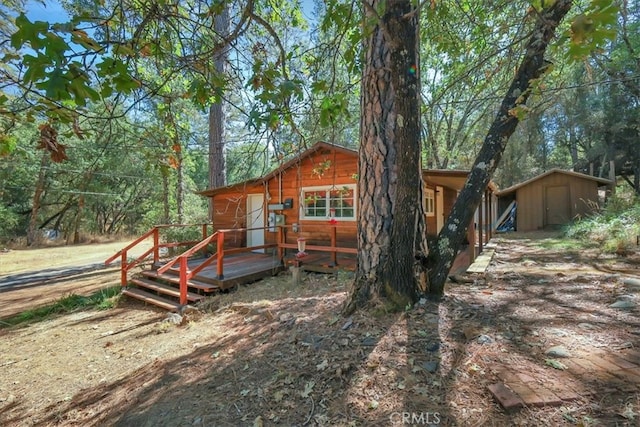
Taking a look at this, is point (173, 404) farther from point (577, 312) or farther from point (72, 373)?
point (577, 312)

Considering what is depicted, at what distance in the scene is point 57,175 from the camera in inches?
734

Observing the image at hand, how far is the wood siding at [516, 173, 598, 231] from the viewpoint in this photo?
1448cm

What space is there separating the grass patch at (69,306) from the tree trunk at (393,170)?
6.46 meters

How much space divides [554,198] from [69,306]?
19646 millimetres

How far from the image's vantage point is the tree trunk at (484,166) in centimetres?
298

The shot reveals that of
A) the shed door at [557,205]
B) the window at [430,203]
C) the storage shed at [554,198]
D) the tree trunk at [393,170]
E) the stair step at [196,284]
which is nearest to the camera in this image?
the tree trunk at [393,170]

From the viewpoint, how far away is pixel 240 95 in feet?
11.7

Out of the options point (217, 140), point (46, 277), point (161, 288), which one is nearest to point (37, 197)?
point (46, 277)

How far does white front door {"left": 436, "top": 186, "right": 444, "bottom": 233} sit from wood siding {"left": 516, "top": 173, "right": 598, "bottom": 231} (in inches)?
342

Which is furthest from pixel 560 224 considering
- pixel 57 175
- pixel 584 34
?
pixel 57 175

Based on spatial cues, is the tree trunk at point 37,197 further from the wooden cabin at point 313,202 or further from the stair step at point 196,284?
the stair step at point 196,284

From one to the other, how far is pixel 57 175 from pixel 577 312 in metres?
24.7

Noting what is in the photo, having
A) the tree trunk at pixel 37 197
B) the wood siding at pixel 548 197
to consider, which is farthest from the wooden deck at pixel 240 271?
the tree trunk at pixel 37 197

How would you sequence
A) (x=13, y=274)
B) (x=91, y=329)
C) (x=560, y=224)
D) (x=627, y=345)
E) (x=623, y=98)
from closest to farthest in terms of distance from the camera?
(x=627, y=345)
(x=91, y=329)
(x=13, y=274)
(x=560, y=224)
(x=623, y=98)
